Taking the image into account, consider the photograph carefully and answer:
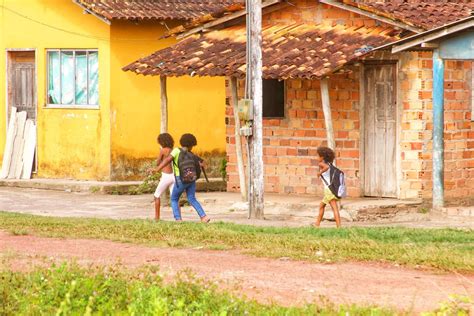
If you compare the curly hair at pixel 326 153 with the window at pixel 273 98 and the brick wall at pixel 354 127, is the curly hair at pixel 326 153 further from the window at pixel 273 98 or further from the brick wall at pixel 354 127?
the window at pixel 273 98

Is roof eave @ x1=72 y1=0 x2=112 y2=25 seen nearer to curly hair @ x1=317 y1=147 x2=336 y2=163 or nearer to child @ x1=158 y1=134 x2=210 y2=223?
child @ x1=158 y1=134 x2=210 y2=223

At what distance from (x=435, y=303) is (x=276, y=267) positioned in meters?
2.38

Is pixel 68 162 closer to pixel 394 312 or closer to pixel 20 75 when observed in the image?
pixel 20 75

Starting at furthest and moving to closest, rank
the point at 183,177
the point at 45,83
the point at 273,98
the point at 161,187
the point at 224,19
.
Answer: the point at 45,83 < the point at 273,98 < the point at 224,19 < the point at 161,187 < the point at 183,177

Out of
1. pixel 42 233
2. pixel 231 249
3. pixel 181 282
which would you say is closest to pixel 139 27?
pixel 42 233

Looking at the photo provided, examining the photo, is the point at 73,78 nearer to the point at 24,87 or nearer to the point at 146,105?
the point at 24,87

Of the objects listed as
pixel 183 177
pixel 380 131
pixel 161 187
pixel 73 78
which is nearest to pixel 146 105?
pixel 73 78

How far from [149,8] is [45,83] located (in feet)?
8.97

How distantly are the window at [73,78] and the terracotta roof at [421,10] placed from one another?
6.35 m

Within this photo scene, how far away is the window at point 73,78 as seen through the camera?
25328 millimetres

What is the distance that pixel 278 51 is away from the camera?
20578 mm

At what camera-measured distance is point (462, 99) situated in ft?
67.3

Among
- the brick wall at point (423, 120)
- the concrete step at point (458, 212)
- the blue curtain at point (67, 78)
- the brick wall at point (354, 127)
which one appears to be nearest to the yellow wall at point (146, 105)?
the blue curtain at point (67, 78)

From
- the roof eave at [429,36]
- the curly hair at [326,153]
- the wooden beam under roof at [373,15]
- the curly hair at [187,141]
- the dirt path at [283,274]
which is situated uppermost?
the wooden beam under roof at [373,15]
